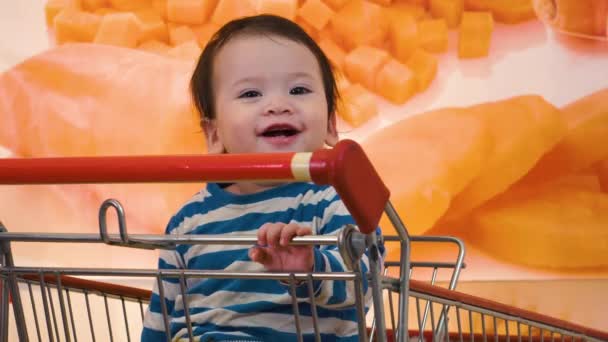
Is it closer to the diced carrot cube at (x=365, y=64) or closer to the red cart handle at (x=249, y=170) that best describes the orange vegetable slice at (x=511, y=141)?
the diced carrot cube at (x=365, y=64)

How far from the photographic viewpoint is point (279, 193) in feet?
3.88

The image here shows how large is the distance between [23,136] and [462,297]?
6.32 feet

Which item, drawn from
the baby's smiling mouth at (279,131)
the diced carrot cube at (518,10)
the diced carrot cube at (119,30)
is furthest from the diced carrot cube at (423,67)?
the baby's smiling mouth at (279,131)

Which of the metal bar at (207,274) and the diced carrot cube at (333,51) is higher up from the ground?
the diced carrot cube at (333,51)

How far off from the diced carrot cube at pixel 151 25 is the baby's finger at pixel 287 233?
195cm

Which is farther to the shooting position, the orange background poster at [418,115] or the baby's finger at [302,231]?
the orange background poster at [418,115]

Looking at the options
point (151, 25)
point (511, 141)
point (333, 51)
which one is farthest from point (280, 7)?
point (511, 141)

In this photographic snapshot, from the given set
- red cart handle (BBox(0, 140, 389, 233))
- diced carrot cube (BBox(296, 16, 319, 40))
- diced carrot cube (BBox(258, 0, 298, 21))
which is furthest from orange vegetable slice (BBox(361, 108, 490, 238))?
red cart handle (BBox(0, 140, 389, 233))

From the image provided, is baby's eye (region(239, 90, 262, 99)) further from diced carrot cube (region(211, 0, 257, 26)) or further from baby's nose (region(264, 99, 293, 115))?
diced carrot cube (region(211, 0, 257, 26))

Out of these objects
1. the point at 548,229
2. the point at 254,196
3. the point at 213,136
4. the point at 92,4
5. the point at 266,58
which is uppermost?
the point at 92,4

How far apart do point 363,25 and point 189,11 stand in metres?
0.57

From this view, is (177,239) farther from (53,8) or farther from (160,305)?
(53,8)

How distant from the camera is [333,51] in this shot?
2.55 metres

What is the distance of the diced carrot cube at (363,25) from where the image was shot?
2523 mm
